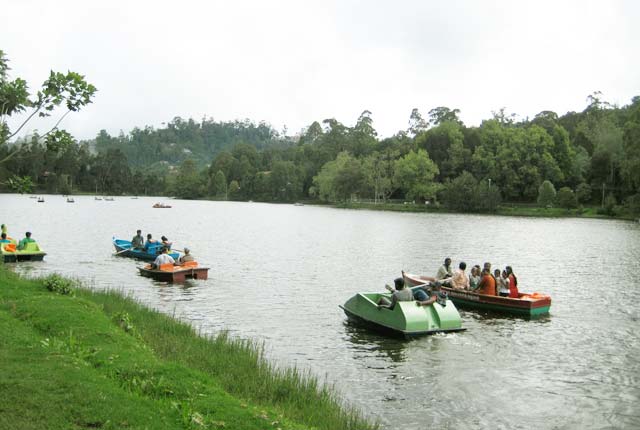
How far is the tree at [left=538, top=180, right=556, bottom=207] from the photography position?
107875 millimetres

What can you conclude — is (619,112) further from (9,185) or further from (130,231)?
(9,185)

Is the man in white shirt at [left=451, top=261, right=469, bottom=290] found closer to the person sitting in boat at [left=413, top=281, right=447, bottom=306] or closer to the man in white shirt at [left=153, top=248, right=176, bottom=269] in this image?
the person sitting in boat at [left=413, top=281, right=447, bottom=306]

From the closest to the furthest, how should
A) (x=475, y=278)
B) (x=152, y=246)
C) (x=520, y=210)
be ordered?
(x=475, y=278) < (x=152, y=246) < (x=520, y=210)

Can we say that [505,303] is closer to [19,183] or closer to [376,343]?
[376,343]

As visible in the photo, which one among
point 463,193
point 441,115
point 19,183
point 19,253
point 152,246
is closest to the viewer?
point 19,183

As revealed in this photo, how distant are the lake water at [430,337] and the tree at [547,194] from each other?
61.6 m

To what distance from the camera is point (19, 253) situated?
31984 mm

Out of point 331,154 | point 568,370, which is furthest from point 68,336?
point 331,154

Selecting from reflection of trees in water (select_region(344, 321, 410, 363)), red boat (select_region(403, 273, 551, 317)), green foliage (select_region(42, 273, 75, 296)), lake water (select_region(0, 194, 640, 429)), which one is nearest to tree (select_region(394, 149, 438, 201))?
lake water (select_region(0, 194, 640, 429))

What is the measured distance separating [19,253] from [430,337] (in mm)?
23982

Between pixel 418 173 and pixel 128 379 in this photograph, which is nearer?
pixel 128 379

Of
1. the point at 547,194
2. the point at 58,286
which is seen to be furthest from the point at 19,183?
the point at 547,194

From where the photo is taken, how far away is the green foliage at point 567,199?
10531 centimetres

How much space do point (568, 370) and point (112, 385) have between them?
12449 mm
